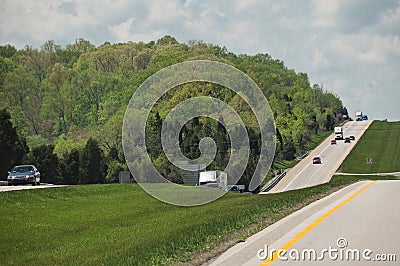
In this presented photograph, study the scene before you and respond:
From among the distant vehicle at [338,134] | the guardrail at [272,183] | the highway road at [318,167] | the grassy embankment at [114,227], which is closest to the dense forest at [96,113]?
the highway road at [318,167]

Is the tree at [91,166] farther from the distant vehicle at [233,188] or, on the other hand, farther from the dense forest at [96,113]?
the distant vehicle at [233,188]

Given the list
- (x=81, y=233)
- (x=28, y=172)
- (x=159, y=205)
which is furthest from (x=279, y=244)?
(x=28, y=172)

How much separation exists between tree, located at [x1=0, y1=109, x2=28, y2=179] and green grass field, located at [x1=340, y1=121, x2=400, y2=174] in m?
55.5

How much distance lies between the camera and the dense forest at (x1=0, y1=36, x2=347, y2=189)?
66.4 metres

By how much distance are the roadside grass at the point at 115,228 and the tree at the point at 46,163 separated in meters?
28.5

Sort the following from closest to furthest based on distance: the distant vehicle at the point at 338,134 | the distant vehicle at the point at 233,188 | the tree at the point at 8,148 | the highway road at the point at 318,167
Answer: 1. the distant vehicle at the point at 233,188
2. the tree at the point at 8,148
3. the highway road at the point at 318,167
4. the distant vehicle at the point at 338,134

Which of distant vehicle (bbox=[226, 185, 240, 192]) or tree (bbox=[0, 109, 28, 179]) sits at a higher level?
tree (bbox=[0, 109, 28, 179])

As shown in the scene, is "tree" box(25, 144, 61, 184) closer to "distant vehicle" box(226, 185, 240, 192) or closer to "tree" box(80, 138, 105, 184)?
"tree" box(80, 138, 105, 184)

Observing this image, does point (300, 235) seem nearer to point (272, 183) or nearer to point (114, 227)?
point (114, 227)

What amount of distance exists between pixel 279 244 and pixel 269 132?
65065 millimetres

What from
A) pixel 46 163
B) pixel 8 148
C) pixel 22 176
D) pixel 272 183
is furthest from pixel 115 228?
pixel 272 183

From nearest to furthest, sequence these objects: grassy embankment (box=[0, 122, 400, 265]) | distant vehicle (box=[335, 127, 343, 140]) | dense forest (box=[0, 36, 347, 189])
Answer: grassy embankment (box=[0, 122, 400, 265]) → dense forest (box=[0, 36, 347, 189]) → distant vehicle (box=[335, 127, 343, 140])

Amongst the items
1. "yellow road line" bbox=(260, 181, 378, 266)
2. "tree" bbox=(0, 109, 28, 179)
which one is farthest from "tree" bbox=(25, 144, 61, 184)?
"yellow road line" bbox=(260, 181, 378, 266)

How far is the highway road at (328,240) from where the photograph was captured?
12258mm
